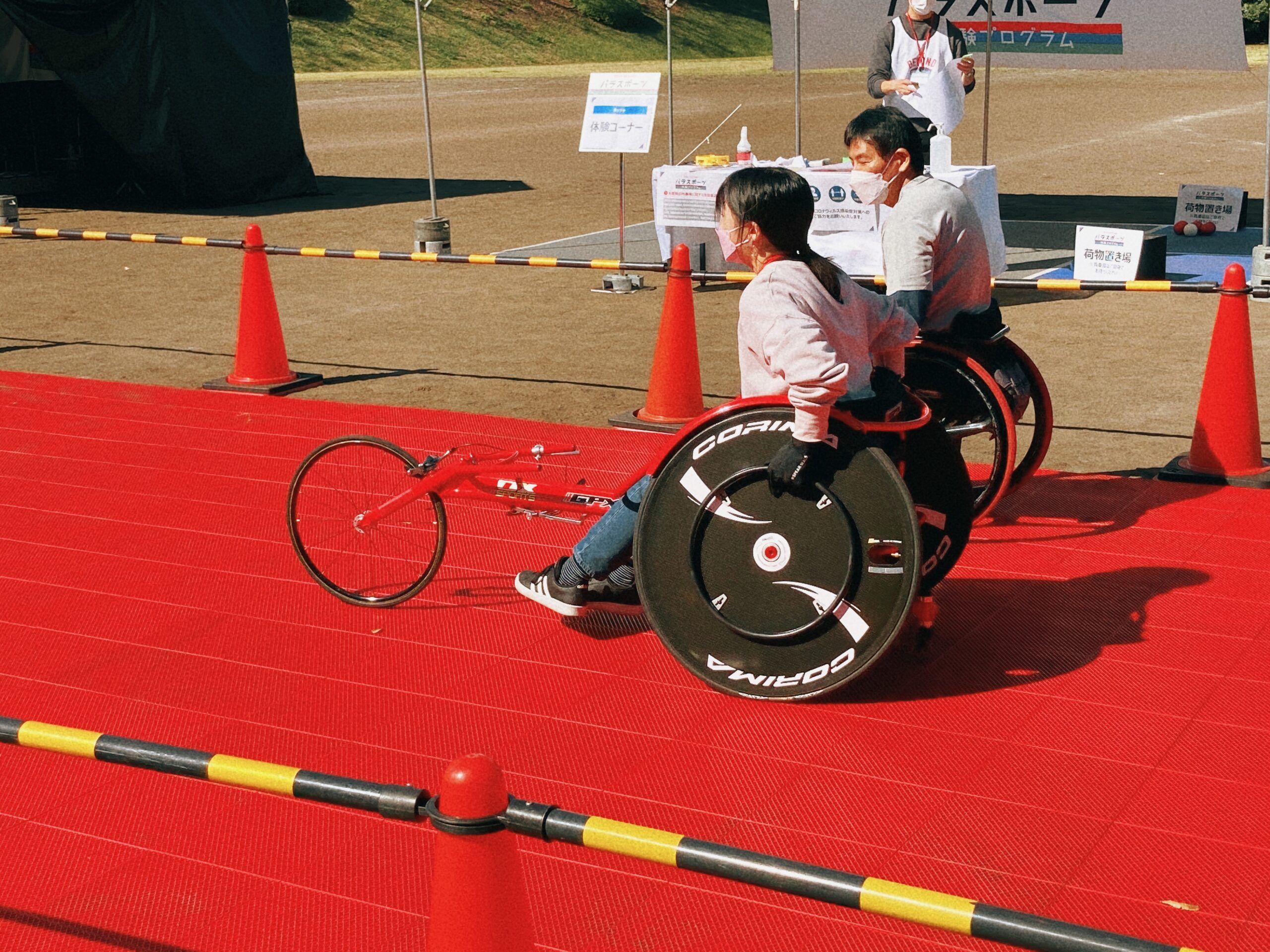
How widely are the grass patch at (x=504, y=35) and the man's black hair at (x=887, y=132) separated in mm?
49831

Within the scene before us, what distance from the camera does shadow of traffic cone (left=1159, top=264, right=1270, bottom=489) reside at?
751 cm

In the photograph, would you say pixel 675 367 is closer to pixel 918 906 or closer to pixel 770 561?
pixel 770 561

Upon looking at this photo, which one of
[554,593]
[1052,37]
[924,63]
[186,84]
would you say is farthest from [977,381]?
[186,84]

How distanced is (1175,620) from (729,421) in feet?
6.49

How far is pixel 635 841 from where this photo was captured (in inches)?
108

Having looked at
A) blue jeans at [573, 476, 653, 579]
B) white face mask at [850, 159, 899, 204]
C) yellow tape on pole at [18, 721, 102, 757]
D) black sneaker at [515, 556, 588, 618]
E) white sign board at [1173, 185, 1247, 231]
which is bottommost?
black sneaker at [515, 556, 588, 618]

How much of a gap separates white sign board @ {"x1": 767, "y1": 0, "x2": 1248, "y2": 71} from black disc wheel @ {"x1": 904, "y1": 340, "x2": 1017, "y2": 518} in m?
10.2

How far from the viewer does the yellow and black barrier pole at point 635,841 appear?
248cm

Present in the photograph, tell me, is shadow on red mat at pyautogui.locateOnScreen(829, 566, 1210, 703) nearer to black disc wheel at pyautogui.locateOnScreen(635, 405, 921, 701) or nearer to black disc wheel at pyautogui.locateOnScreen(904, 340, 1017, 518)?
black disc wheel at pyautogui.locateOnScreen(635, 405, 921, 701)

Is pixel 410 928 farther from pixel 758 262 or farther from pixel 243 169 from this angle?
pixel 243 169

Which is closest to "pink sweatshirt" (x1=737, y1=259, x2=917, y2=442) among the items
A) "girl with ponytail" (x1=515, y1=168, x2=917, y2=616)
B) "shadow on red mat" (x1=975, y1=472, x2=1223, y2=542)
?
"girl with ponytail" (x1=515, y1=168, x2=917, y2=616)

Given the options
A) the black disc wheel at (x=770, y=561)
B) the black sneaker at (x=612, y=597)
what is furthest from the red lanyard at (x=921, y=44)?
the black disc wheel at (x=770, y=561)

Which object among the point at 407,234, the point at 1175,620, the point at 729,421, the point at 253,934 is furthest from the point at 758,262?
the point at 407,234

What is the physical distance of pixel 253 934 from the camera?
12.6 ft
